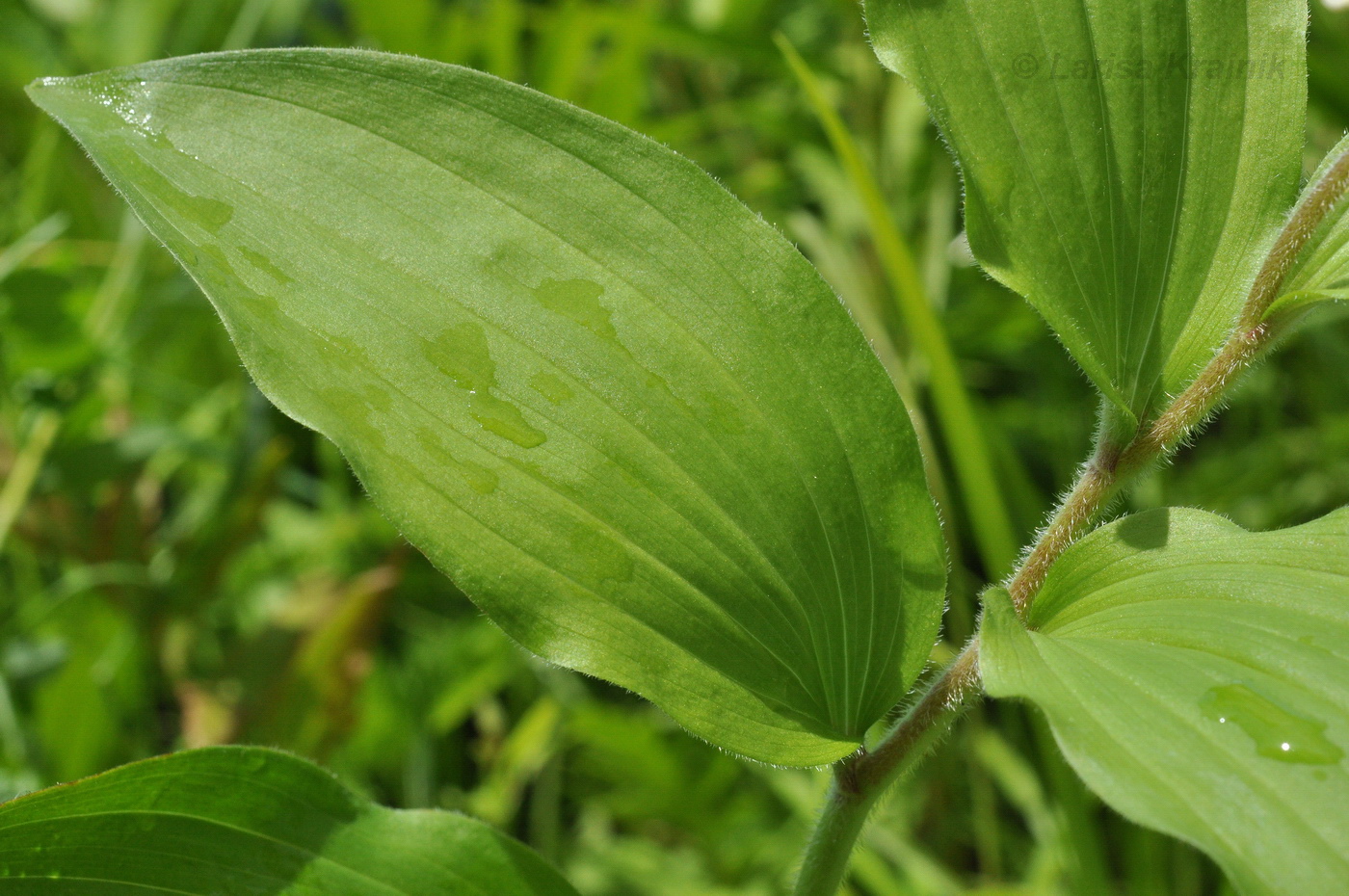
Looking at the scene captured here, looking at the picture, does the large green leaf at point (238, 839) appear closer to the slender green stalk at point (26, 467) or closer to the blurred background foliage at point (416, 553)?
the blurred background foliage at point (416, 553)

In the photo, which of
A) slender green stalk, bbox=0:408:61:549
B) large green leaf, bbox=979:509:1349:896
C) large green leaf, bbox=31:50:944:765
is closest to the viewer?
large green leaf, bbox=979:509:1349:896

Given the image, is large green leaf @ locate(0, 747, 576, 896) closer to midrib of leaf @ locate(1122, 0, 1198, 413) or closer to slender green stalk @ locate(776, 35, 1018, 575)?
midrib of leaf @ locate(1122, 0, 1198, 413)

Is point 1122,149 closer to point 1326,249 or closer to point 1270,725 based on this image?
point 1326,249

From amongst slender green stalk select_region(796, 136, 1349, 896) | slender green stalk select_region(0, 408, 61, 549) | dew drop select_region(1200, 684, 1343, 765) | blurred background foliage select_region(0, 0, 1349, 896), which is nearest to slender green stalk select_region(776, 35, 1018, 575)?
blurred background foliage select_region(0, 0, 1349, 896)

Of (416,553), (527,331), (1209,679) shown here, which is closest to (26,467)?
(416,553)

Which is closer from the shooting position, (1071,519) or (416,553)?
(1071,519)

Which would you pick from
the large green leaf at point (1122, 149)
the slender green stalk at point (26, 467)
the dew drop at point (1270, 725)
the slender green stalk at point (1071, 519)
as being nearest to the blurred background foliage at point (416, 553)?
the slender green stalk at point (26, 467)

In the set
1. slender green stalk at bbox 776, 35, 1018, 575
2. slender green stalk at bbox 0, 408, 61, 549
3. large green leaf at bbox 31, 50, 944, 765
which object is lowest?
slender green stalk at bbox 0, 408, 61, 549
